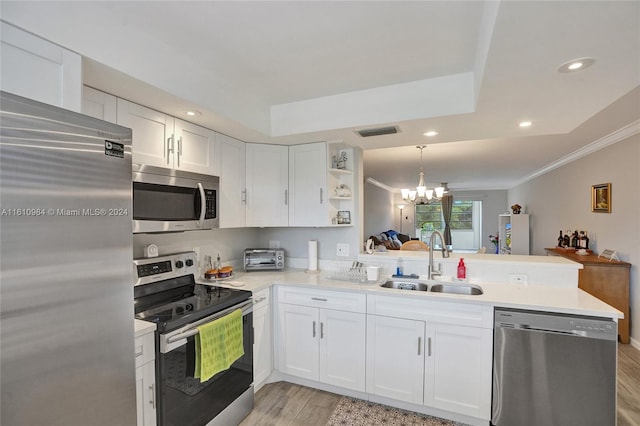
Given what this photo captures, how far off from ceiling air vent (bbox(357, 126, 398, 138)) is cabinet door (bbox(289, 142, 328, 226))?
414 millimetres

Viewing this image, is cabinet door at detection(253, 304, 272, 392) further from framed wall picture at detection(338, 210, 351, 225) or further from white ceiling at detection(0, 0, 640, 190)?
white ceiling at detection(0, 0, 640, 190)

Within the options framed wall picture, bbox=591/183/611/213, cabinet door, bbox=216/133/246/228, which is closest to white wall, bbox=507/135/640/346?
framed wall picture, bbox=591/183/611/213

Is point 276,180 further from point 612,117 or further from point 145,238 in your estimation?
point 612,117

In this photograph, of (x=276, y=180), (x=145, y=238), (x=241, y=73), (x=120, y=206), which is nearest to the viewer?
(x=120, y=206)

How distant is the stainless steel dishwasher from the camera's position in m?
1.78

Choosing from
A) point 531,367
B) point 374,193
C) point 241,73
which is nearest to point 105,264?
point 241,73

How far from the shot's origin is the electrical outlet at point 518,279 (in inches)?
95.6

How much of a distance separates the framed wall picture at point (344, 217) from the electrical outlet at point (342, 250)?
24cm

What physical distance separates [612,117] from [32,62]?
4.27 metres

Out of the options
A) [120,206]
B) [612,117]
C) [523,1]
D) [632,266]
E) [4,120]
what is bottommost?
[632,266]

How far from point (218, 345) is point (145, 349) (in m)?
0.44

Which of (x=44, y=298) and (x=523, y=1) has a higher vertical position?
(x=523, y=1)

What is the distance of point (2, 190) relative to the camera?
80 centimetres

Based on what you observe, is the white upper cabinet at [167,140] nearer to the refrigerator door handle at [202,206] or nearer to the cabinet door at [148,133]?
the cabinet door at [148,133]
